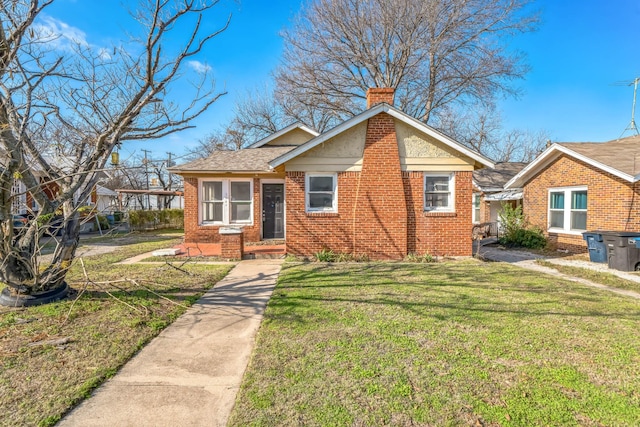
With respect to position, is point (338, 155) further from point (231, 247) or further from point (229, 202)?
point (229, 202)

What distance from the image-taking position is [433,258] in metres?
9.97

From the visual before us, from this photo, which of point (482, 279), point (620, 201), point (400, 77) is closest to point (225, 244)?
point (482, 279)

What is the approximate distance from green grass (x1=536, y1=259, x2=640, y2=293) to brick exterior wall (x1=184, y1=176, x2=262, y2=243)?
9727 millimetres

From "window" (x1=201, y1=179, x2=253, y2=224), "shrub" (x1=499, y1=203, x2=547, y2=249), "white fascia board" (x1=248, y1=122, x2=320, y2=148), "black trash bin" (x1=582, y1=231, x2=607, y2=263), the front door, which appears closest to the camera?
"black trash bin" (x1=582, y1=231, x2=607, y2=263)

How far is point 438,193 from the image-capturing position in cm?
1023

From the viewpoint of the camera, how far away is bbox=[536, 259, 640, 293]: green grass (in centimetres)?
710

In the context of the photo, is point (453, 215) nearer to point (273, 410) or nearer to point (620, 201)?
point (620, 201)

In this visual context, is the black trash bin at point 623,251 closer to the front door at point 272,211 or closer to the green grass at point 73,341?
the front door at point 272,211

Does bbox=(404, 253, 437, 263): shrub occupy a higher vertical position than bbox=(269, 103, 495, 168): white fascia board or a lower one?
lower

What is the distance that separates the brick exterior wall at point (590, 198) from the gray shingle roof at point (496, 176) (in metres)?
4.15

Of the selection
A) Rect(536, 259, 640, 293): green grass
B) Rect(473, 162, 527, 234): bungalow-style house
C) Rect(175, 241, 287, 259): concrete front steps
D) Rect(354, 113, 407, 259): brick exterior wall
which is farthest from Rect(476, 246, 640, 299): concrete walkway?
Rect(175, 241, 287, 259): concrete front steps

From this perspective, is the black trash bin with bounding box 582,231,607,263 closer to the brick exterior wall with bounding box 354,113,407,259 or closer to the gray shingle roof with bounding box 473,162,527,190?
the brick exterior wall with bounding box 354,113,407,259

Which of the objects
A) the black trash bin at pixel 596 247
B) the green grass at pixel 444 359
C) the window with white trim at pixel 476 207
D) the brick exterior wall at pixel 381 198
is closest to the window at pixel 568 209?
the black trash bin at pixel 596 247

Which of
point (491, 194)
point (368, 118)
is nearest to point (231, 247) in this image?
point (368, 118)
